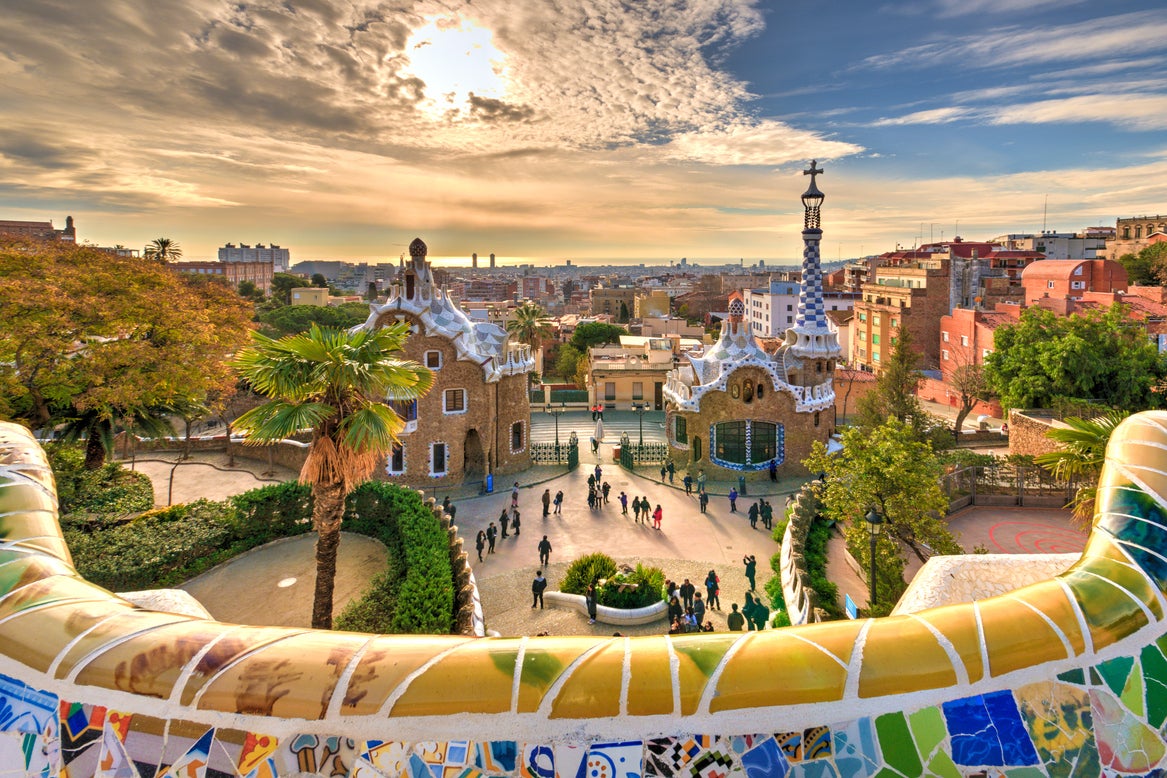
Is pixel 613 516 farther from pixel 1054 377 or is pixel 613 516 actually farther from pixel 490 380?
pixel 1054 377

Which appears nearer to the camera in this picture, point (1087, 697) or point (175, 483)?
point (1087, 697)

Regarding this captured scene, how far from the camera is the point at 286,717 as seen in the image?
3.85 m

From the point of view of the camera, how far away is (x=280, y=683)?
3.88 meters

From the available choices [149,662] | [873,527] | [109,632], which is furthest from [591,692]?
[873,527]

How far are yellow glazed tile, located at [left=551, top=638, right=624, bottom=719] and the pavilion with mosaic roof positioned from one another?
94.7 feet

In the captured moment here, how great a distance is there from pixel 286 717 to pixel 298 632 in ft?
1.84

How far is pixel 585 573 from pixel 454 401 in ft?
45.5

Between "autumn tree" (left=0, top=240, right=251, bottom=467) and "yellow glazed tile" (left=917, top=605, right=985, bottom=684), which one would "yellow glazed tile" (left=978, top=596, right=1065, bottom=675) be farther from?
"autumn tree" (left=0, top=240, right=251, bottom=467)

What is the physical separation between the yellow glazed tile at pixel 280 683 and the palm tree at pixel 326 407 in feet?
27.8

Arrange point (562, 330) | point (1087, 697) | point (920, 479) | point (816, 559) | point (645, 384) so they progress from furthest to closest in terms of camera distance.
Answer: point (562, 330), point (645, 384), point (816, 559), point (920, 479), point (1087, 697)

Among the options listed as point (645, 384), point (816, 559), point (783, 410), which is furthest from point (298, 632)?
point (645, 384)

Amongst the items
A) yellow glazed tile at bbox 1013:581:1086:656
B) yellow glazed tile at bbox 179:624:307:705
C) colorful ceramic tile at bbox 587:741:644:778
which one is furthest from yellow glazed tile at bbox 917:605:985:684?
yellow glazed tile at bbox 179:624:307:705

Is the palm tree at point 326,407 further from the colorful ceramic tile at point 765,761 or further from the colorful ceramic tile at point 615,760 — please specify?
the colorful ceramic tile at point 765,761

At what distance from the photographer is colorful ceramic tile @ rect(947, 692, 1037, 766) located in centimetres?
398
